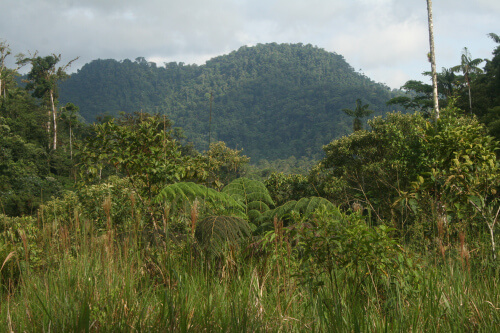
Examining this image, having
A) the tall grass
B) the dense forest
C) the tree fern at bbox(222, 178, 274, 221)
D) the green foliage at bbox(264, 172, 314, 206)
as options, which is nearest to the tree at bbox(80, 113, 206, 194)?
the dense forest

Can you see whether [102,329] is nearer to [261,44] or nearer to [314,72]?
[314,72]

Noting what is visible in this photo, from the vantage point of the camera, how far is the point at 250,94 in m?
136

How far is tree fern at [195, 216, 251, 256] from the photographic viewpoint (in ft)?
9.47

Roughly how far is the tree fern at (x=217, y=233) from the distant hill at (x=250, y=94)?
3404 inches

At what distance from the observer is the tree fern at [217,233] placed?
2887mm

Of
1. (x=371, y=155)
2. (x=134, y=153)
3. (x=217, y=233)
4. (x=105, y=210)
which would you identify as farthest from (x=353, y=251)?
(x=371, y=155)

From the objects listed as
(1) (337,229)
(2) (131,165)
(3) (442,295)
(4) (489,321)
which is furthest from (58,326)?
(2) (131,165)

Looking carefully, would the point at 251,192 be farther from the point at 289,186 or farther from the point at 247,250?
the point at 289,186

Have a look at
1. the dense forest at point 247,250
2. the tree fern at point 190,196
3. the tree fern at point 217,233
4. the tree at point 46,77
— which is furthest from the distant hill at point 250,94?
the tree fern at point 217,233

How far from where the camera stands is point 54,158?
3625cm

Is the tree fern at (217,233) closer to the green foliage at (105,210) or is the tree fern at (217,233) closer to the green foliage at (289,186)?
the green foliage at (105,210)

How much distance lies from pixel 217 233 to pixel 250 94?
13495 centimetres

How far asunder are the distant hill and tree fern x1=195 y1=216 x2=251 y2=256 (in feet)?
284

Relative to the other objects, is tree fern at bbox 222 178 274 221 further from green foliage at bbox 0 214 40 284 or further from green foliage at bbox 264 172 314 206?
green foliage at bbox 264 172 314 206
